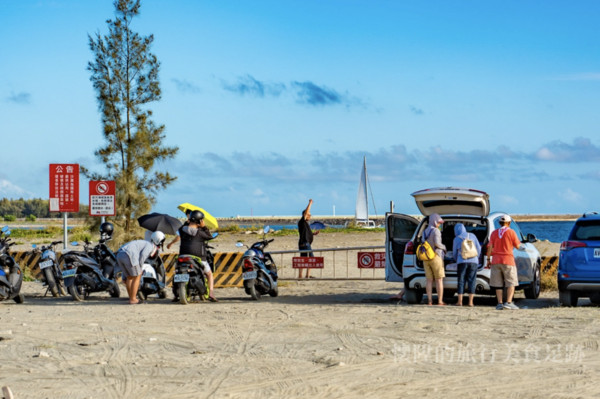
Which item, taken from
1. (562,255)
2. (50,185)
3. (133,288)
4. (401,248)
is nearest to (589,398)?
(562,255)

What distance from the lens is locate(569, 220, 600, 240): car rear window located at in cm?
1422

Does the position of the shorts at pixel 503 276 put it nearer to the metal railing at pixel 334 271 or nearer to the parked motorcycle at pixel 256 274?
the parked motorcycle at pixel 256 274

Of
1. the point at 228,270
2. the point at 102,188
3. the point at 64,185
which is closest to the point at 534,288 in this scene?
the point at 228,270

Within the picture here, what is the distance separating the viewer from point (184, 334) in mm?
11367

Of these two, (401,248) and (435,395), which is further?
(401,248)

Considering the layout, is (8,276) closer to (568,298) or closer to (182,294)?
(182,294)

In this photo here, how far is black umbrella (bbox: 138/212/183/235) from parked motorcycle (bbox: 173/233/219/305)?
335cm

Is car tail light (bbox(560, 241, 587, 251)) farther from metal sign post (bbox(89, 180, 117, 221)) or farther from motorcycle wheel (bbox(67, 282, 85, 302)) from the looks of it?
metal sign post (bbox(89, 180, 117, 221))

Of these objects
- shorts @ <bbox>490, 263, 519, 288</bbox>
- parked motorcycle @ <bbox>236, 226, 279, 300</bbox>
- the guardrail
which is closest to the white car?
shorts @ <bbox>490, 263, 519, 288</bbox>

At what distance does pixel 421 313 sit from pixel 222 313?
3.21 m

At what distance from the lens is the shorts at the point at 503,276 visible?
14492 mm

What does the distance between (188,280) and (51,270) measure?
11.3 ft

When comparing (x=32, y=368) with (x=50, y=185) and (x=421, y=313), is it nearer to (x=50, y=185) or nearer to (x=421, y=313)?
(x=421, y=313)

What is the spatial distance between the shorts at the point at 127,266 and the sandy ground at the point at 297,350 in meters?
0.60
